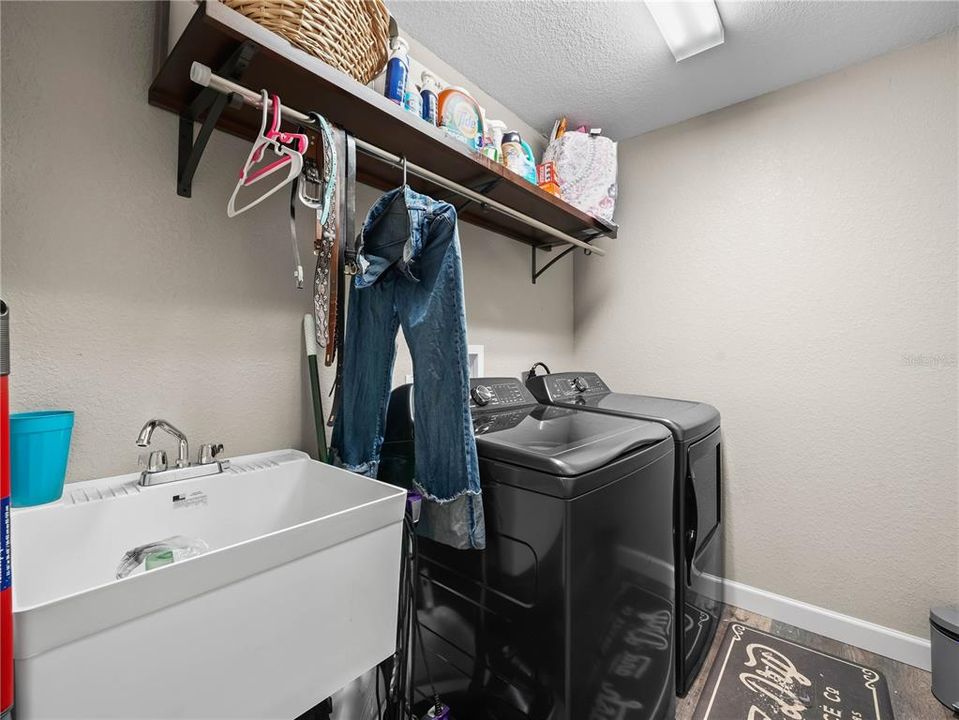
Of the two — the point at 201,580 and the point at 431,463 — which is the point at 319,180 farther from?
the point at 201,580

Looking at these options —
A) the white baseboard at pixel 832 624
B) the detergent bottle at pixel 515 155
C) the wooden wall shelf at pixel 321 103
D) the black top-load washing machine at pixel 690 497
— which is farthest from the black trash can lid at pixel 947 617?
the detergent bottle at pixel 515 155

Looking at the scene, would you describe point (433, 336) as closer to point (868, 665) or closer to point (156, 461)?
point (156, 461)

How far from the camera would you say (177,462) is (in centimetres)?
104

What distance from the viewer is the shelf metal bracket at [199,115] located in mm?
918

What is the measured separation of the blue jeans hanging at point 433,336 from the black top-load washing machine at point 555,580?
80 millimetres

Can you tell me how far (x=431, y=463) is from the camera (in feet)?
3.74

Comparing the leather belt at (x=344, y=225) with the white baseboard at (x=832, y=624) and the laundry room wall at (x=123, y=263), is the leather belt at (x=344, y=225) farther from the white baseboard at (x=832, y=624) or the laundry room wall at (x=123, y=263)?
the white baseboard at (x=832, y=624)

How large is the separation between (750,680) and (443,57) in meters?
2.85

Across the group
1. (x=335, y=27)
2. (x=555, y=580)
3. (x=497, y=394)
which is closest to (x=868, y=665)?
(x=555, y=580)

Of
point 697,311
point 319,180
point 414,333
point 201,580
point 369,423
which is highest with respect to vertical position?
point 319,180

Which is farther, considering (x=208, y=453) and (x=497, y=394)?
(x=497, y=394)

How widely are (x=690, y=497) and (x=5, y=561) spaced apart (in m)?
1.74

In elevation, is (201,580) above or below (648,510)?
above

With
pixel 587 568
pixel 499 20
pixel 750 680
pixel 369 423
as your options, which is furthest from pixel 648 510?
pixel 499 20
